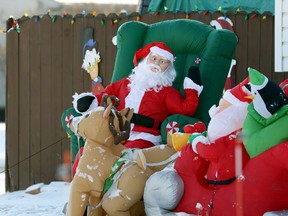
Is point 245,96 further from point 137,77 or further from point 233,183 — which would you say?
point 137,77

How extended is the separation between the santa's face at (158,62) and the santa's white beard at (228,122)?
49.4 inches

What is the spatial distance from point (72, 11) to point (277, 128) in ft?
48.1

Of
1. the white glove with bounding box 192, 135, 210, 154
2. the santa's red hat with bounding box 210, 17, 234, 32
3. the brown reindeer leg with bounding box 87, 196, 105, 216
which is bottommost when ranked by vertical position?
the brown reindeer leg with bounding box 87, 196, 105, 216

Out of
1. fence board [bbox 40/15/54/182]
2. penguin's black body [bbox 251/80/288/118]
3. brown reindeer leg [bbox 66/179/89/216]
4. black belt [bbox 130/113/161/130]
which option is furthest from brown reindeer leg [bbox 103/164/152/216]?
fence board [bbox 40/15/54/182]

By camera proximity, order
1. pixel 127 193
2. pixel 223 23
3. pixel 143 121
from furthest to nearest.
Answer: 1. pixel 223 23
2. pixel 143 121
3. pixel 127 193

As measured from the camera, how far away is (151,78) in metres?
4.27

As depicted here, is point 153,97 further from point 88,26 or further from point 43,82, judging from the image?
point 43,82

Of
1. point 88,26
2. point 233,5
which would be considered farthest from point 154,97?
point 233,5

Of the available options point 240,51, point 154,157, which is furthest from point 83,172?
point 240,51

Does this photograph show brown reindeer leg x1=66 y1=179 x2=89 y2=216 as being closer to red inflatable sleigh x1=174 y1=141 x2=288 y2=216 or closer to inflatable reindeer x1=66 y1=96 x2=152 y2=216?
inflatable reindeer x1=66 y1=96 x2=152 y2=216

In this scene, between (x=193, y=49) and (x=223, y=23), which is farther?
(x=223, y=23)

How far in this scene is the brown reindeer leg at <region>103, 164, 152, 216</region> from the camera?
11.0ft

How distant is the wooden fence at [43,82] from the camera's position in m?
6.78

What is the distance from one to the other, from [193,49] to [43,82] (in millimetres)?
2693
